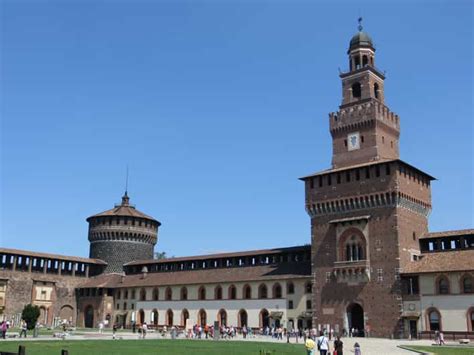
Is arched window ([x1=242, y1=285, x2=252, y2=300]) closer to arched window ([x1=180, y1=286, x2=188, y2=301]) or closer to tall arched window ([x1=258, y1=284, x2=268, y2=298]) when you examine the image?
tall arched window ([x1=258, y1=284, x2=268, y2=298])

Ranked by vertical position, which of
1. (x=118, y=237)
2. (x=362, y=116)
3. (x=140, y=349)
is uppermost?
(x=362, y=116)

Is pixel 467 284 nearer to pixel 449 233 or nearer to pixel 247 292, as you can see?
pixel 449 233

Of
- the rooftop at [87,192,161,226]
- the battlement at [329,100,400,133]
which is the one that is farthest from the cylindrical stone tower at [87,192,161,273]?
the battlement at [329,100,400,133]

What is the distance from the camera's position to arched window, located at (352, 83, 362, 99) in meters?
59.0

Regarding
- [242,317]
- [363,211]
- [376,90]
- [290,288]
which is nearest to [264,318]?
[242,317]

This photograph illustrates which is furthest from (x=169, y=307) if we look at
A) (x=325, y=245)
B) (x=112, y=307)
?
(x=325, y=245)

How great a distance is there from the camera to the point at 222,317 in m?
63.3

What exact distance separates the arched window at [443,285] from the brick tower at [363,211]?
326 cm

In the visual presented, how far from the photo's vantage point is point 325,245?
54000 mm

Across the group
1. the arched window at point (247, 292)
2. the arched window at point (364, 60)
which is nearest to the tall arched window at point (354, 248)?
the arched window at point (247, 292)

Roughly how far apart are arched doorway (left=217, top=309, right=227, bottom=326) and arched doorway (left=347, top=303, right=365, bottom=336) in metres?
16.7

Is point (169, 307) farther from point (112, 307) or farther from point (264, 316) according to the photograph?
point (264, 316)

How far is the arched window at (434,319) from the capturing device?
4588 cm

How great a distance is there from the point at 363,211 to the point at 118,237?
3889 centimetres
